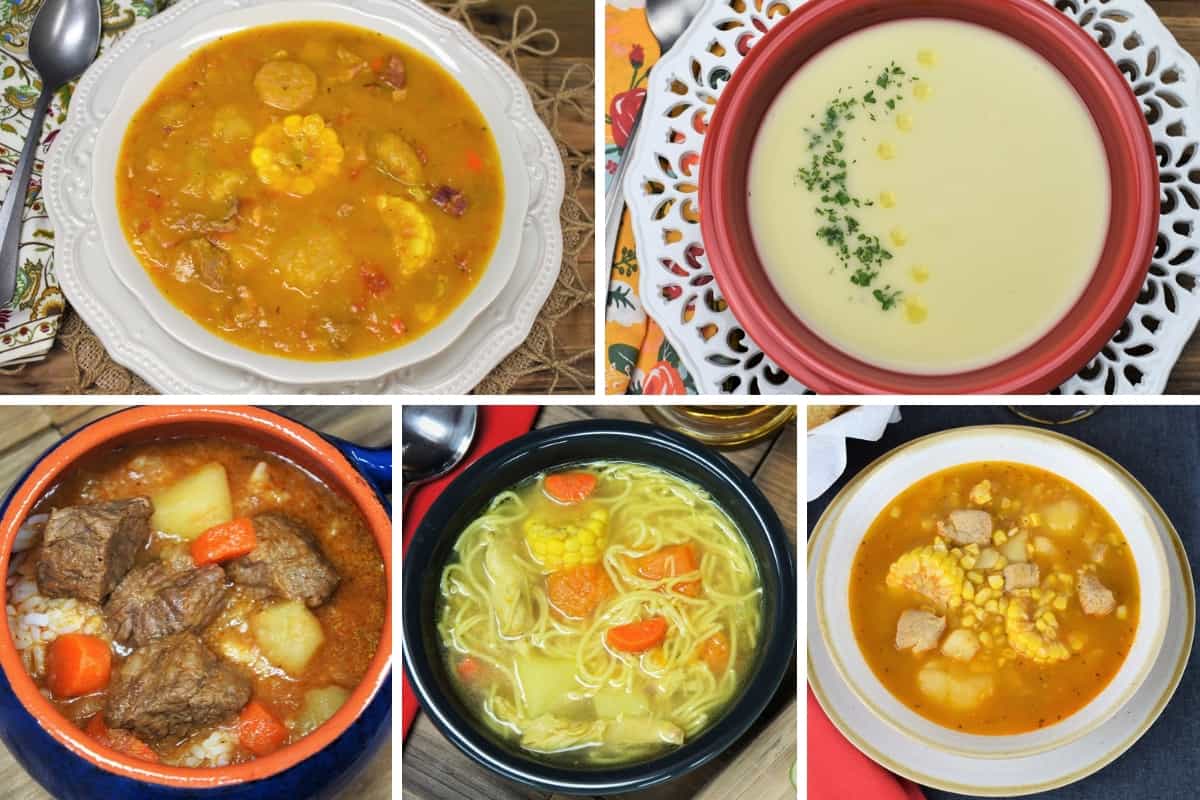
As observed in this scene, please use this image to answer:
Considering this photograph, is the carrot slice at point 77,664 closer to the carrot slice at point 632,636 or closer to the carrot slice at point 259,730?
the carrot slice at point 259,730

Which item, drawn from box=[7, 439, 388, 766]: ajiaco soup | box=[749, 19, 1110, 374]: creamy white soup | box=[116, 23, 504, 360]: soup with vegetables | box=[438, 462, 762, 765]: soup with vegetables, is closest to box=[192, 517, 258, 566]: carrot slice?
box=[7, 439, 388, 766]: ajiaco soup

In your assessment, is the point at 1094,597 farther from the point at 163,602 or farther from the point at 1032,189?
the point at 163,602

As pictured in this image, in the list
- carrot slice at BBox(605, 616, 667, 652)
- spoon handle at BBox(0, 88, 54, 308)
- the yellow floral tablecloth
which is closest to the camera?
carrot slice at BBox(605, 616, 667, 652)

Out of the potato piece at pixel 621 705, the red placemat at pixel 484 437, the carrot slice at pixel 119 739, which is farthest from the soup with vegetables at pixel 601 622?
the carrot slice at pixel 119 739

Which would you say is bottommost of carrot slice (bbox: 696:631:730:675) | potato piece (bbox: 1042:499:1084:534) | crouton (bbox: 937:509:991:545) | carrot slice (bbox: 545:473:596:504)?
carrot slice (bbox: 696:631:730:675)

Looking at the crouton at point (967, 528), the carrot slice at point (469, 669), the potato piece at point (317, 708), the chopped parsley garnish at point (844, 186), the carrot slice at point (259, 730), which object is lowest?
the carrot slice at point (259, 730)

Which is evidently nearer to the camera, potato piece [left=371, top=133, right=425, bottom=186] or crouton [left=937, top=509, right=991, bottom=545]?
crouton [left=937, top=509, right=991, bottom=545]

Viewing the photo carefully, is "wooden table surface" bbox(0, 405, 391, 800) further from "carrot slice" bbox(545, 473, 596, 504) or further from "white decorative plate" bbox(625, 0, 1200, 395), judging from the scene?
"white decorative plate" bbox(625, 0, 1200, 395)

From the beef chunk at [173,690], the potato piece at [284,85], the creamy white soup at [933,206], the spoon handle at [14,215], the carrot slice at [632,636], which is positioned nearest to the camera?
the beef chunk at [173,690]
